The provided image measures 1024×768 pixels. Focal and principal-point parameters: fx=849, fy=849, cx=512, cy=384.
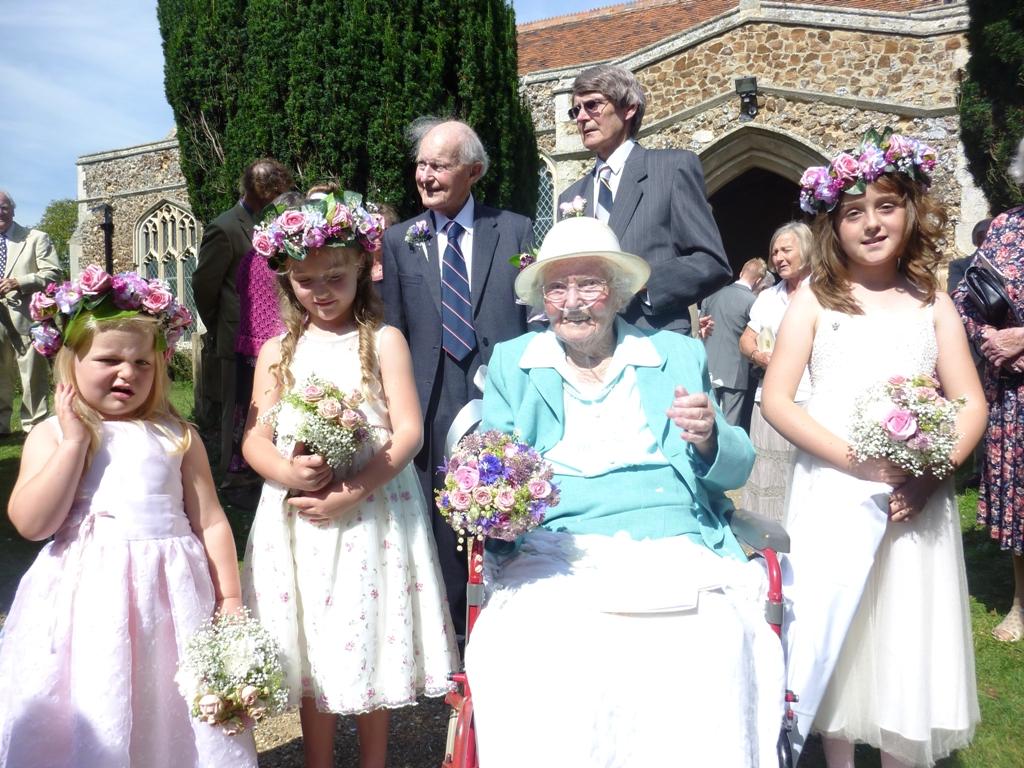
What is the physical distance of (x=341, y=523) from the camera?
9.09 ft

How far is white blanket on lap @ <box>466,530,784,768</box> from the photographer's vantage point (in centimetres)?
221

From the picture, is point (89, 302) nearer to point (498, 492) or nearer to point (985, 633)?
point (498, 492)

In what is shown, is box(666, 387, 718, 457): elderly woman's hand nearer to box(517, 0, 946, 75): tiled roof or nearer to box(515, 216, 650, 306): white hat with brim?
box(515, 216, 650, 306): white hat with brim

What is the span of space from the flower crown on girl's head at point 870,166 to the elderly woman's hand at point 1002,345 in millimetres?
1493

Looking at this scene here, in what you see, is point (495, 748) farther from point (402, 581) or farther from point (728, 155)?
point (728, 155)

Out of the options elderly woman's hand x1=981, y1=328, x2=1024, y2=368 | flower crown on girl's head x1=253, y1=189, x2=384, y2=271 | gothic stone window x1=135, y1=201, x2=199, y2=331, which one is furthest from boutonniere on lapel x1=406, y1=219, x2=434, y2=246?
gothic stone window x1=135, y1=201, x2=199, y2=331

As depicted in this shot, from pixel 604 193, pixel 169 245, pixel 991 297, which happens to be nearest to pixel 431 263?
pixel 604 193

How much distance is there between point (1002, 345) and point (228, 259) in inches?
201

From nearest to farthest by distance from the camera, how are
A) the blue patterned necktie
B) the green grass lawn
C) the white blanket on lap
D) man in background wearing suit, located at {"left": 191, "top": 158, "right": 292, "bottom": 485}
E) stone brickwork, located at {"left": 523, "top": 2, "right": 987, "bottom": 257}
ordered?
the white blanket on lap < the green grass lawn < the blue patterned necktie < man in background wearing suit, located at {"left": 191, "top": 158, "right": 292, "bottom": 485} < stone brickwork, located at {"left": 523, "top": 2, "right": 987, "bottom": 257}

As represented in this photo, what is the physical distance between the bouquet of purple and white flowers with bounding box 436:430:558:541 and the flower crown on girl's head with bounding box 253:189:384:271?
0.91 m

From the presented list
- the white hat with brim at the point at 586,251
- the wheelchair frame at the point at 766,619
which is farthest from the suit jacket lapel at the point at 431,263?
the wheelchair frame at the point at 766,619

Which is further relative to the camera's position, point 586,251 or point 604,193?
point 604,193

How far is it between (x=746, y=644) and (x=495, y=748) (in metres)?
0.74

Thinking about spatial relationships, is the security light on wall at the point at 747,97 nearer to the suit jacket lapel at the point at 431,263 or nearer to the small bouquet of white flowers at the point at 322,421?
the suit jacket lapel at the point at 431,263
